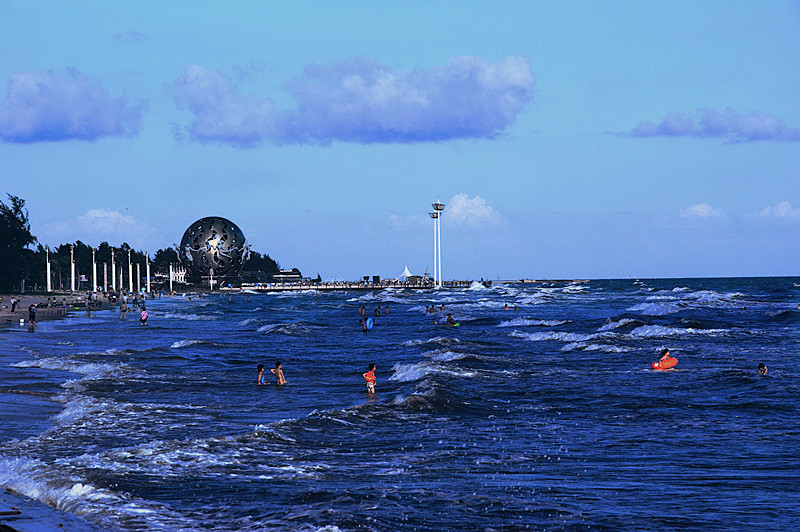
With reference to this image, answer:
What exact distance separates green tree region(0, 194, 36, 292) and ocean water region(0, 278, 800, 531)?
72946 millimetres

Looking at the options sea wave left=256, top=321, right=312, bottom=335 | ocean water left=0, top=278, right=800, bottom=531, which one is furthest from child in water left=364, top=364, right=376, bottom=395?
sea wave left=256, top=321, right=312, bottom=335

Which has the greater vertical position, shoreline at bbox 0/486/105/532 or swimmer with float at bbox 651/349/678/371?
shoreline at bbox 0/486/105/532

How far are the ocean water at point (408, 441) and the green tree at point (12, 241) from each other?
239ft

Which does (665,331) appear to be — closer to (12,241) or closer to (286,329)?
(286,329)

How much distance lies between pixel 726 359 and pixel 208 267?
165 meters

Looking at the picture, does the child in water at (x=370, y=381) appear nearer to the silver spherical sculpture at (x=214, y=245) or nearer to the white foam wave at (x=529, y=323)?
the white foam wave at (x=529, y=323)

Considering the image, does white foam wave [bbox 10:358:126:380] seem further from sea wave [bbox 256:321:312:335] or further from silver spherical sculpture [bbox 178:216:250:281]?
silver spherical sculpture [bbox 178:216:250:281]

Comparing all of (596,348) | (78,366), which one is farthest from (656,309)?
(78,366)

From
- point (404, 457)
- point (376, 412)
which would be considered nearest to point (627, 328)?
point (376, 412)

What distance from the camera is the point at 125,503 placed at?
12.1 m

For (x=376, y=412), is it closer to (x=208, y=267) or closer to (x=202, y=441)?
(x=202, y=441)

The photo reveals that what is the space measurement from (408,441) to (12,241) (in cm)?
10698

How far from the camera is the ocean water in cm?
1180

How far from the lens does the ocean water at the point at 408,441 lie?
11.8 metres
